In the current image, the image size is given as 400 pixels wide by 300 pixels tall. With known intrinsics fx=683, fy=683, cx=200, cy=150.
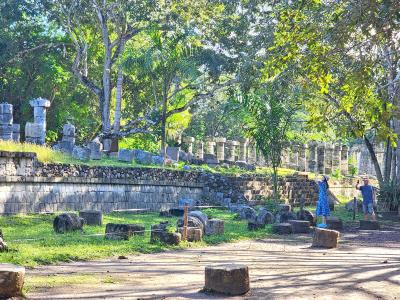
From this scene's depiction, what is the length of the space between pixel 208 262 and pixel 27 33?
28.7 meters

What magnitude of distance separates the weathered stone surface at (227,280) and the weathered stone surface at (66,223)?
674 centimetres

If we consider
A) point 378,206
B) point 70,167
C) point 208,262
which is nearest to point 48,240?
point 208,262

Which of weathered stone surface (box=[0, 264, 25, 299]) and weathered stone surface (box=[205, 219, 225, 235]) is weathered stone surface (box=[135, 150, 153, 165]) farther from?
weathered stone surface (box=[0, 264, 25, 299])

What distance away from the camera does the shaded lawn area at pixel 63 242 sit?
11.6 metres

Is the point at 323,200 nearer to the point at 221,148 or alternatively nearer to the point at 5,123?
the point at 5,123

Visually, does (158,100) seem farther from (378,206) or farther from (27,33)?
(378,206)

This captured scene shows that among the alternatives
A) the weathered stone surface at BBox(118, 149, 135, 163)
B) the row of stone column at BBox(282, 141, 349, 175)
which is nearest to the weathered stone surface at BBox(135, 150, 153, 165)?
the weathered stone surface at BBox(118, 149, 135, 163)

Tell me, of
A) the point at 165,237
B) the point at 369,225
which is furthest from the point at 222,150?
the point at 165,237

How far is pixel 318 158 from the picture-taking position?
4234 centimetres

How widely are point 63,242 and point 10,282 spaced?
210 inches

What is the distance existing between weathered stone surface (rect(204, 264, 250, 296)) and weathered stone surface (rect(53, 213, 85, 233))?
674cm

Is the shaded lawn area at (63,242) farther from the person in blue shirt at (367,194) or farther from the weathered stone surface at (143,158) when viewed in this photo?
the weathered stone surface at (143,158)

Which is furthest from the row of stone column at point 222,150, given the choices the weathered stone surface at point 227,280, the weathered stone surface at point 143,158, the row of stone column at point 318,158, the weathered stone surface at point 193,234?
the weathered stone surface at point 227,280

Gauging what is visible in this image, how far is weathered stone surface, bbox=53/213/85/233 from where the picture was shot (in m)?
15.3
